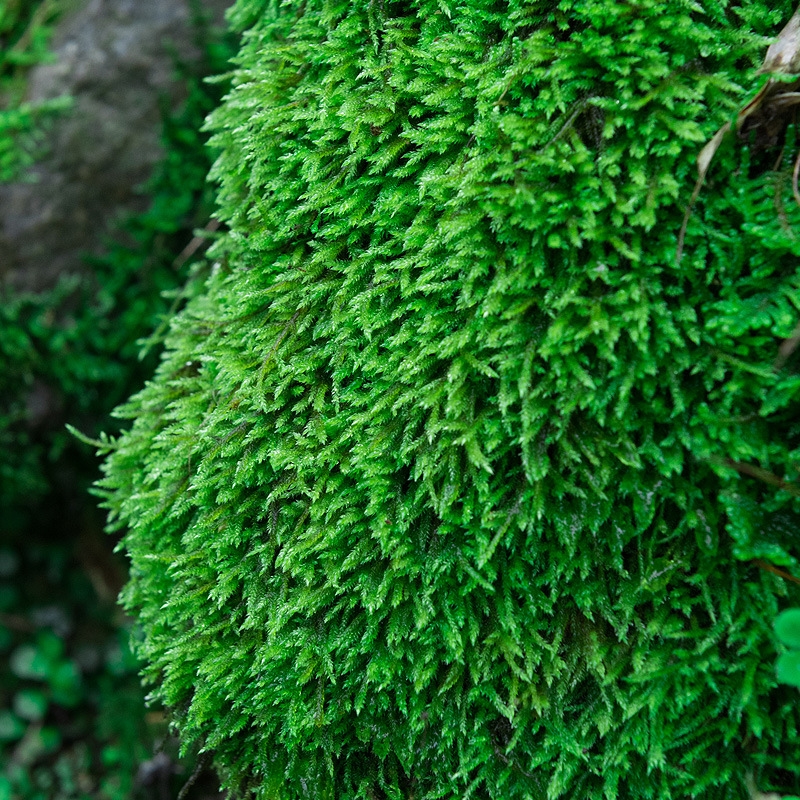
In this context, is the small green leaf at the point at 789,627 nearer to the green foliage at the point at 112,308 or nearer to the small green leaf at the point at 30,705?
the green foliage at the point at 112,308

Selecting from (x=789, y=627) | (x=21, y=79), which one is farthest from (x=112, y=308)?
(x=789, y=627)

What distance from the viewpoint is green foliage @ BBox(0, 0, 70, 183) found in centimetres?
253

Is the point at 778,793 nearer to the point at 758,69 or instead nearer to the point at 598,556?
the point at 598,556

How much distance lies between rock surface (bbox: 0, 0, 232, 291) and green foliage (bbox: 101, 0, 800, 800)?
1211 millimetres

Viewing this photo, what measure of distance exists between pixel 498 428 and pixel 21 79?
2547 millimetres

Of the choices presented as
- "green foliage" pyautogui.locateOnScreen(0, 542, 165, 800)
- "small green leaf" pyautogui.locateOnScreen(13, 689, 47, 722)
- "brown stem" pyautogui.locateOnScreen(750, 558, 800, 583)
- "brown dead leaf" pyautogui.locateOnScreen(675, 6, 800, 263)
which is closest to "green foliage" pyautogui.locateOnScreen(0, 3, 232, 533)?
"green foliage" pyautogui.locateOnScreen(0, 542, 165, 800)

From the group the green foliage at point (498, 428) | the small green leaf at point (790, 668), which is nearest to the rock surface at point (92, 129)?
the green foliage at point (498, 428)

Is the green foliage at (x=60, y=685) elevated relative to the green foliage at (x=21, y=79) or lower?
lower

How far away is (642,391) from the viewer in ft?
4.28

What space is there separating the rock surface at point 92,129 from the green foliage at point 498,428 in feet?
3.97

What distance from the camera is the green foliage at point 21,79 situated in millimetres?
2525

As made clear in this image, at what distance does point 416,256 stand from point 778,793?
1.28 meters

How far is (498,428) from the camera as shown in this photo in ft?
4.44

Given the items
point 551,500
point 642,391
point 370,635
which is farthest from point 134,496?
point 642,391
